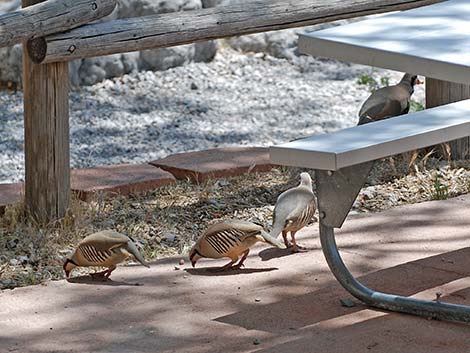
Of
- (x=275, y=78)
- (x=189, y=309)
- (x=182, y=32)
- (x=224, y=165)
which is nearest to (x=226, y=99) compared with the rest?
(x=275, y=78)

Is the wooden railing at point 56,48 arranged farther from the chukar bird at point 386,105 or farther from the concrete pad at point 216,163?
the chukar bird at point 386,105

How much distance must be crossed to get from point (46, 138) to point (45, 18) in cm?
56

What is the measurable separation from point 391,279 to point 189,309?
2.85 feet

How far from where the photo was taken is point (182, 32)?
6.04m

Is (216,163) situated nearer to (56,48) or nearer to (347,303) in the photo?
(56,48)

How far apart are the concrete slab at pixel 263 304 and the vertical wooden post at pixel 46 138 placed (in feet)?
2.25

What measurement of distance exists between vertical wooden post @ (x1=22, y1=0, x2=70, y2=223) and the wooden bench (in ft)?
5.51

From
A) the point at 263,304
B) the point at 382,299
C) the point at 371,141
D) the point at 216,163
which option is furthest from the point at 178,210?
the point at 371,141

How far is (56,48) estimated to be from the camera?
5566mm

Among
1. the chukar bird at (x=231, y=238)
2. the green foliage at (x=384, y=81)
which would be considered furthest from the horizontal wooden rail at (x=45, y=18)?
the green foliage at (x=384, y=81)

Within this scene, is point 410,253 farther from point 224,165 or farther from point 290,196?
point 224,165

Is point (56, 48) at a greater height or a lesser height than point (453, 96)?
greater

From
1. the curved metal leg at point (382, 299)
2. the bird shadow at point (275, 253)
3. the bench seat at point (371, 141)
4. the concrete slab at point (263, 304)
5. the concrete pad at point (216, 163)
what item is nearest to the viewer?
the bench seat at point (371, 141)

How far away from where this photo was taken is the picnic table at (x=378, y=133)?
409 centimetres
